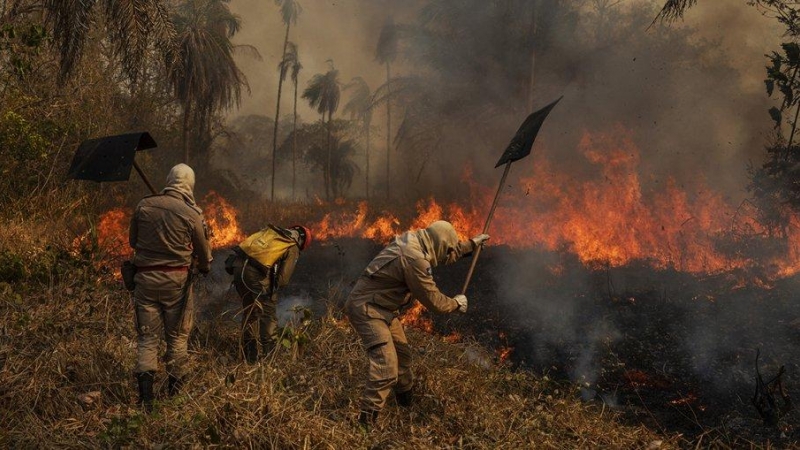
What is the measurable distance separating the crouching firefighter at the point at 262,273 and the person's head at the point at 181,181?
931 mm

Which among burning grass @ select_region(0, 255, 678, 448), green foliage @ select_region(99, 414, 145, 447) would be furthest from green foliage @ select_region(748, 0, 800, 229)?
green foliage @ select_region(99, 414, 145, 447)

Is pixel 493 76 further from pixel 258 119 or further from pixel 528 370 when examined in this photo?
pixel 258 119

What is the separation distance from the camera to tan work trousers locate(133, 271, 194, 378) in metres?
4.24

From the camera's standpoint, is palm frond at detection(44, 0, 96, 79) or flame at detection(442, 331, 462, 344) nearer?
palm frond at detection(44, 0, 96, 79)

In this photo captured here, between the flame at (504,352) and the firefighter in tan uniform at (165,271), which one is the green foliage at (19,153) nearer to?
the firefighter in tan uniform at (165,271)

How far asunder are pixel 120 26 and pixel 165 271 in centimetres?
499

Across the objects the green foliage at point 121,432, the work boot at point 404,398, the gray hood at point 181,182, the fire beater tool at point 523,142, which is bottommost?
the work boot at point 404,398

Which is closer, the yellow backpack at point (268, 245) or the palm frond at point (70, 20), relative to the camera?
the yellow backpack at point (268, 245)

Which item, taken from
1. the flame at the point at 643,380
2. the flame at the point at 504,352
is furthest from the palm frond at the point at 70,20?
the flame at the point at 643,380

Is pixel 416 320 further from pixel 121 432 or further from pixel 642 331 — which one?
pixel 121 432

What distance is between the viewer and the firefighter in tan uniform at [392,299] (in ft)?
12.8

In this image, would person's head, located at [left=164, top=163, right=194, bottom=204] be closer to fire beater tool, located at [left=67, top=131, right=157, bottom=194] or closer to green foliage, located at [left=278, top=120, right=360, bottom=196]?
fire beater tool, located at [left=67, top=131, right=157, bottom=194]

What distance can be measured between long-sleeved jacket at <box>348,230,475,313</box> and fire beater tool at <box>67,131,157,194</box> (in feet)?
7.05

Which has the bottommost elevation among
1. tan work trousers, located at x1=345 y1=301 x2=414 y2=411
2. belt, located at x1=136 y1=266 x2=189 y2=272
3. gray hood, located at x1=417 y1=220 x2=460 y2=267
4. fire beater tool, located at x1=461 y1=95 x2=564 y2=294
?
tan work trousers, located at x1=345 y1=301 x2=414 y2=411
